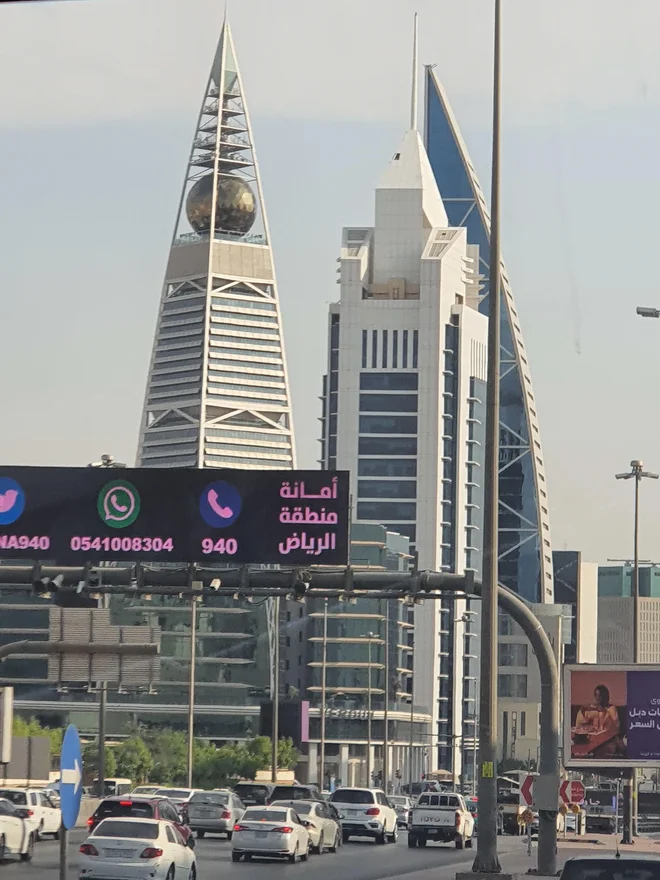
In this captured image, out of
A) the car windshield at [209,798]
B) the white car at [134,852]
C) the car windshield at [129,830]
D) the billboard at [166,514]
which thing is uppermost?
the billboard at [166,514]

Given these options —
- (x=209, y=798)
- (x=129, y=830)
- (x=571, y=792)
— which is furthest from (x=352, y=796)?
(x=129, y=830)

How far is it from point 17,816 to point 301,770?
135244 millimetres

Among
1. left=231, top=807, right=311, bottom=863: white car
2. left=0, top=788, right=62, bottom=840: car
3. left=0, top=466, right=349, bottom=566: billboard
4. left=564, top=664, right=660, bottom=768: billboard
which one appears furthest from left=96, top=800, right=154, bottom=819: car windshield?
left=0, top=788, right=62, bottom=840: car

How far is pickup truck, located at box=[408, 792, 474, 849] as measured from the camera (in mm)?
55469

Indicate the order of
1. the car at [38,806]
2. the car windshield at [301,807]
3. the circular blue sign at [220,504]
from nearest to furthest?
1. the circular blue sign at [220,504]
2. the car at [38,806]
3. the car windshield at [301,807]

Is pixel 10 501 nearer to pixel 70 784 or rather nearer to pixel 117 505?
pixel 117 505

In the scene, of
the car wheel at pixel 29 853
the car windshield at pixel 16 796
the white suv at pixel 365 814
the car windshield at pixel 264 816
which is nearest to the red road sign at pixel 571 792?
the car windshield at pixel 264 816

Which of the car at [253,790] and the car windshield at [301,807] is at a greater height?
the car windshield at [301,807]

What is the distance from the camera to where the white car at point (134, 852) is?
93.4ft

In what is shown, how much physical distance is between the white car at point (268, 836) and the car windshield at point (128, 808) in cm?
678

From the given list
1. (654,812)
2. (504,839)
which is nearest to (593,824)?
(504,839)

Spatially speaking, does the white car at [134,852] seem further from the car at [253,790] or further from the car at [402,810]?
the car at [402,810]

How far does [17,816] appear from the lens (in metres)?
41.2

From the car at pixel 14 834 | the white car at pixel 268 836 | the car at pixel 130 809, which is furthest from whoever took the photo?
the white car at pixel 268 836
